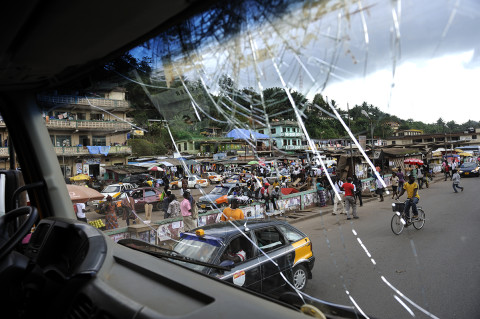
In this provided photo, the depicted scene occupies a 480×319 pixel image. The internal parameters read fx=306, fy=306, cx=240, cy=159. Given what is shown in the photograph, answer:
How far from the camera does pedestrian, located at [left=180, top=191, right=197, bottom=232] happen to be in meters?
2.42

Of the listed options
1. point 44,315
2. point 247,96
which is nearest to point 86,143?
point 44,315

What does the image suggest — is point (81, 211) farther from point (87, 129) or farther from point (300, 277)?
point (300, 277)

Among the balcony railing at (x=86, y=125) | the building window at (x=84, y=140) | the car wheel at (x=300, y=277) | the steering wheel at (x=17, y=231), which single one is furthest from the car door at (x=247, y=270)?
the building window at (x=84, y=140)

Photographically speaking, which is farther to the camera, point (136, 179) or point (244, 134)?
point (136, 179)

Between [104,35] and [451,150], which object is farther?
[451,150]

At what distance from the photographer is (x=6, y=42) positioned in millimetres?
1264

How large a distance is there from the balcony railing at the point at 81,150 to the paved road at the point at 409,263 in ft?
4.91

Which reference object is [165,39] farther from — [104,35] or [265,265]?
[265,265]

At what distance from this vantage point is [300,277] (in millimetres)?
1729

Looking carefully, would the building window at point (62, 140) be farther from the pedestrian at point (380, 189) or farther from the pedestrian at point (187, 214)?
the pedestrian at point (380, 189)

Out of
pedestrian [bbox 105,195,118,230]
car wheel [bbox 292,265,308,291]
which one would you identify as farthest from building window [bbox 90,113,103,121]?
car wheel [bbox 292,265,308,291]

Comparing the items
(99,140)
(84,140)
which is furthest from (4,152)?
(99,140)

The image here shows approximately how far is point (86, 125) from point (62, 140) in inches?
8.2

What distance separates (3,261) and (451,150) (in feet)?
7.01
